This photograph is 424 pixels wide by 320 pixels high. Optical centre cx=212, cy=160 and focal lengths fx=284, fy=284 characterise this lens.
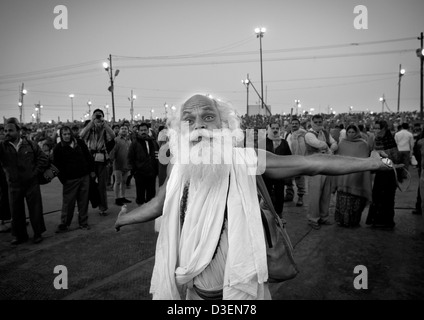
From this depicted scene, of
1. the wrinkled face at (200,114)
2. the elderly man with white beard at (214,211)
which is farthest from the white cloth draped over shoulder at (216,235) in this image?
the wrinkled face at (200,114)

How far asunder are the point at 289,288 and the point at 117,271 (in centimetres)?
227

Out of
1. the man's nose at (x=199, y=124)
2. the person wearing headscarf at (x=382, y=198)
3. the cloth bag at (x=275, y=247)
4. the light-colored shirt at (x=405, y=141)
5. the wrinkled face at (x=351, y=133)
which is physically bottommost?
the person wearing headscarf at (x=382, y=198)

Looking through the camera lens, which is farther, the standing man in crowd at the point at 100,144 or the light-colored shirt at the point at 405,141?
the light-colored shirt at the point at 405,141

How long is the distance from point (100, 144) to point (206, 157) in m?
5.71

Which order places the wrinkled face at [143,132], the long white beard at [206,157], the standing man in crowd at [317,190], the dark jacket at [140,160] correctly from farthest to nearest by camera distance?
1. the wrinkled face at [143,132]
2. the dark jacket at [140,160]
3. the standing man in crowd at [317,190]
4. the long white beard at [206,157]

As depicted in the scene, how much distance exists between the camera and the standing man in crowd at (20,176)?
15.9 feet

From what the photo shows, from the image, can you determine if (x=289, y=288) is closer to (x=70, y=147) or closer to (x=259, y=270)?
(x=259, y=270)

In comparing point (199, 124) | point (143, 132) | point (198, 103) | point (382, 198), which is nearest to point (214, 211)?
point (199, 124)

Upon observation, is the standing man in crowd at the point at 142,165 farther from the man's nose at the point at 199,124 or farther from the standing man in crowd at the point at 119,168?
the man's nose at the point at 199,124

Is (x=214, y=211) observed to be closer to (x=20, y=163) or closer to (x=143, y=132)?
(x=20, y=163)

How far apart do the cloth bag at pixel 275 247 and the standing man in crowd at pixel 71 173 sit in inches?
190

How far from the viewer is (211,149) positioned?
5.89 ft

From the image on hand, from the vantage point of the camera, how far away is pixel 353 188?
5551 millimetres
